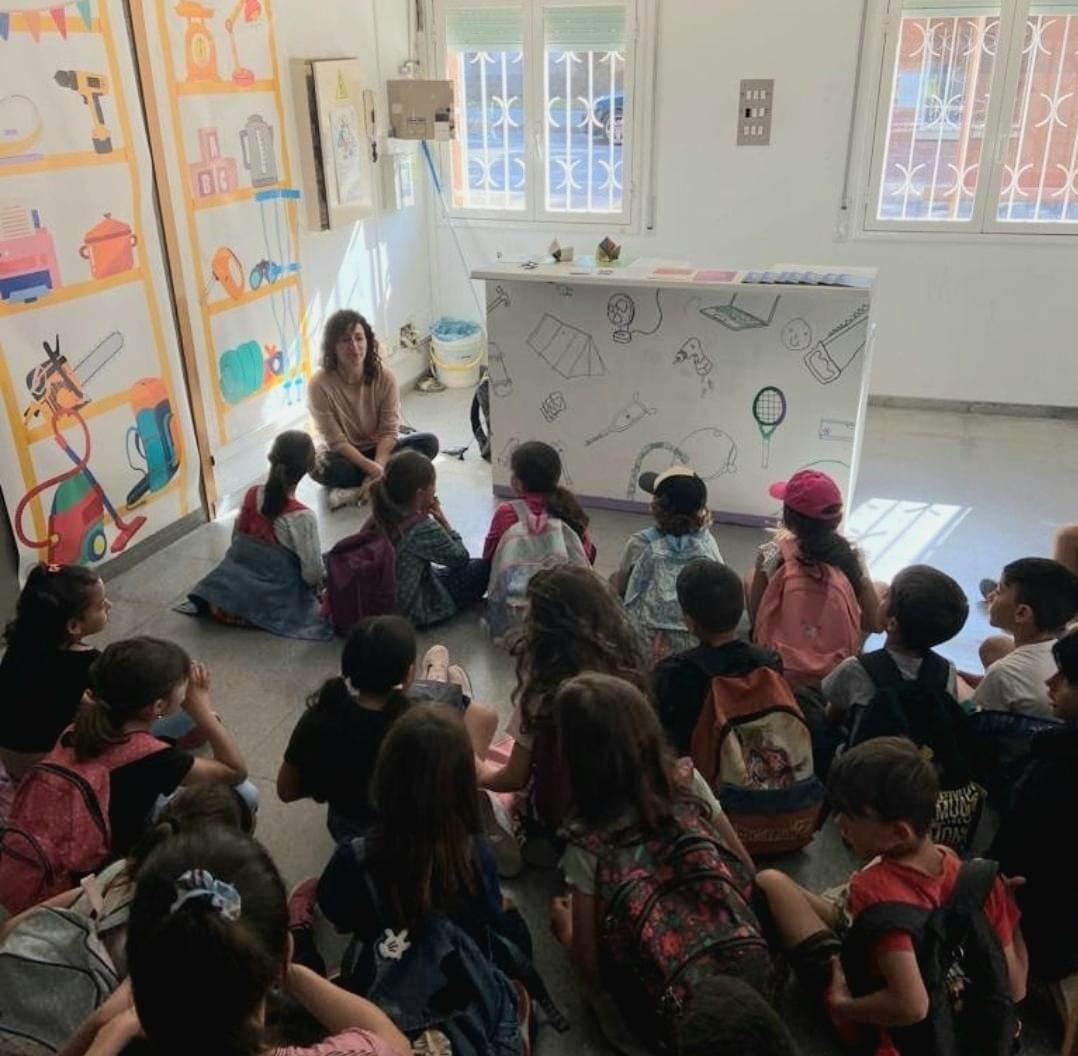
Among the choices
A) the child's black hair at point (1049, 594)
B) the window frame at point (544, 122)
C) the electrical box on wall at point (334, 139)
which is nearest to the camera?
the child's black hair at point (1049, 594)

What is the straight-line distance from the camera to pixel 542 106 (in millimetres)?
5414

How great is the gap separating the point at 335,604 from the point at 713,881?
183 cm

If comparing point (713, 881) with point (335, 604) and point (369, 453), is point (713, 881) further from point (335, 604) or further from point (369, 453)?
point (369, 453)

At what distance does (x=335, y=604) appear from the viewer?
10.4 ft

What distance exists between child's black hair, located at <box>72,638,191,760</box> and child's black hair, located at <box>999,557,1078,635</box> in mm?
1855

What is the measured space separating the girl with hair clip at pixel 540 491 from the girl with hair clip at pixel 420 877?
1.46m

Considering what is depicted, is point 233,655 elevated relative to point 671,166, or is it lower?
lower

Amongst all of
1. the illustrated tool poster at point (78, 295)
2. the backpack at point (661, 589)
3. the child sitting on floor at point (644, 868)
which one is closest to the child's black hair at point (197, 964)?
the child sitting on floor at point (644, 868)

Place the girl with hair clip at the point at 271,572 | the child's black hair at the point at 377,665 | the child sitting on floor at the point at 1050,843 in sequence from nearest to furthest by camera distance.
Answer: the child sitting on floor at the point at 1050,843 < the child's black hair at the point at 377,665 < the girl with hair clip at the point at 271,572

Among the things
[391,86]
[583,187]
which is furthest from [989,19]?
[391,86]

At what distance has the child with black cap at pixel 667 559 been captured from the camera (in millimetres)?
2709

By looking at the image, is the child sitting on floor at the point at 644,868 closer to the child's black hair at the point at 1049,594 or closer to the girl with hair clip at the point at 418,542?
the child's black hair at the point at 1049,594

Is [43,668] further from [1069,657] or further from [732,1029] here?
[1069,657]

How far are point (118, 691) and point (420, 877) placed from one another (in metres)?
0.75
